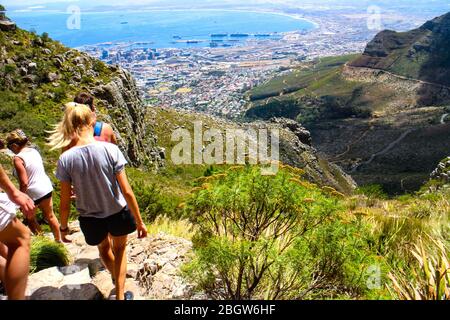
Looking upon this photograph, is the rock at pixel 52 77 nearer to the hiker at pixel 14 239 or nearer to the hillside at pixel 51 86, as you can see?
the hillside at pixel 51 86

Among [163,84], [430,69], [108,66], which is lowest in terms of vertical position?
[163,84]

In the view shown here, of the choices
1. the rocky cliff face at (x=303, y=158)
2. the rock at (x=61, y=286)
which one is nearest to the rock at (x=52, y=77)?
the rocky cliff face at (x=303, y=158)

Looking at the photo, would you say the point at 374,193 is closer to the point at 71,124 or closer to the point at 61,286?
the point at 61,286

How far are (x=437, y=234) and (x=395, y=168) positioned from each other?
172 ft

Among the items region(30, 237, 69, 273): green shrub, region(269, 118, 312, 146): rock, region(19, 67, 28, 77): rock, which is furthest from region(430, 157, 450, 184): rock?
region(19, 67, 28, 77): rock

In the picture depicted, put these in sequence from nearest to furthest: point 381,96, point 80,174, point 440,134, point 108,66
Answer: point 80,174 → point 108,66 → point 440,134 → point 381,96

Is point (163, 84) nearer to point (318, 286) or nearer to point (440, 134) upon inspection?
point (440, 134)

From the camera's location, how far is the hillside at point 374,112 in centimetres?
5616

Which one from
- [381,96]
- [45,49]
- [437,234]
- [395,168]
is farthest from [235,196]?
[381,96]

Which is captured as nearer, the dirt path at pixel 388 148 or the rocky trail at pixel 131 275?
the rocky trail at pixel 131 275

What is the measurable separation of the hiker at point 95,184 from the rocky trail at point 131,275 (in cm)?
47

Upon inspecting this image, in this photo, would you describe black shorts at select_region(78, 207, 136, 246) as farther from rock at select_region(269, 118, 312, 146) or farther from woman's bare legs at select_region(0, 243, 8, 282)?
rock at select_region(269, 118, 312, 146)
